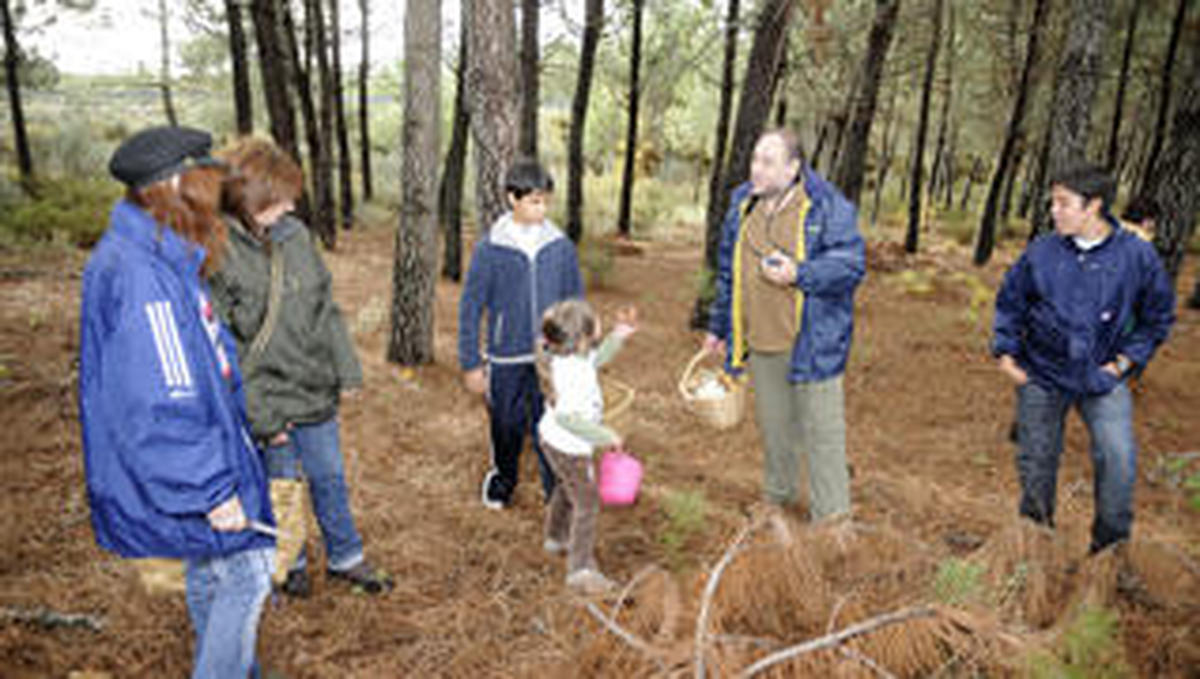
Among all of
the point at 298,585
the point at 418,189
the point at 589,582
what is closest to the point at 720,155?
the point at 418,189

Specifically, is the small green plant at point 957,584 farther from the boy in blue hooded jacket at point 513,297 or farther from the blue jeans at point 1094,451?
the boy in blue hooded jacket at point 513,297

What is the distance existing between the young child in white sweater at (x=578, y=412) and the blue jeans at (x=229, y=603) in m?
1.39

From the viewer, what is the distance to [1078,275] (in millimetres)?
3426

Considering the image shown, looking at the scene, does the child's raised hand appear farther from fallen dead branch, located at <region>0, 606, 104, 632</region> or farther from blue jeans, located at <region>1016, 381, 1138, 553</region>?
fallen dead branch, located at <region>0, 606, 104, 632</region>

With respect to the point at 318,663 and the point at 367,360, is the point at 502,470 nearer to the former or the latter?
the point at 318,663

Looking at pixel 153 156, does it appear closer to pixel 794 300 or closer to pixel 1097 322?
pixel 794 300

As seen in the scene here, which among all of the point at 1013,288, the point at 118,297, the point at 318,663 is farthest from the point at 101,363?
the point at 1013,288

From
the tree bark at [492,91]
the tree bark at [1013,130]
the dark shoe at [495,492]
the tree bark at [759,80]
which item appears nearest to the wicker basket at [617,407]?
Answer: the dark shoe at [495,492]

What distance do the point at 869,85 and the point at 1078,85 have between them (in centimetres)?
356

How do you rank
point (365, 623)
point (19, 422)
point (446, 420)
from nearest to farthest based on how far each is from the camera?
point (365, 623) → point (19, 422) → point (446, 420)

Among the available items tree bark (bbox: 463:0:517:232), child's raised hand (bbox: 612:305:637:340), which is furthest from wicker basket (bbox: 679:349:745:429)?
tree bark (bbox: 463:0:517:232)

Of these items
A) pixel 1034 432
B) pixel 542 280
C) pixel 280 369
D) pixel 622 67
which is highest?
pixel 622 67

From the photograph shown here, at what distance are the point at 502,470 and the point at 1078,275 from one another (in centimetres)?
333

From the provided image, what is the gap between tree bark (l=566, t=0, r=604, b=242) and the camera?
47.0 feet
